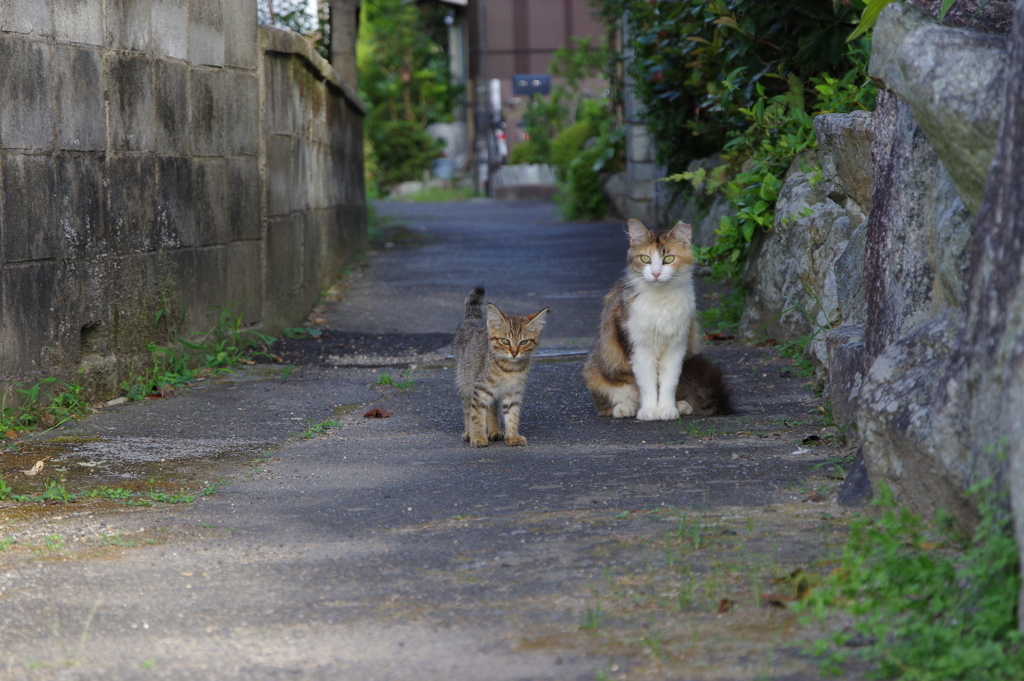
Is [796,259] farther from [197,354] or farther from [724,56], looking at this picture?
[197,354]

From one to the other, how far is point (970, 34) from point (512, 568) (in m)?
1.98

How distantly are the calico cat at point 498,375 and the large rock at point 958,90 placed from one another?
2117mm

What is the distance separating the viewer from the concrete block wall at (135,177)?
15.9 ft

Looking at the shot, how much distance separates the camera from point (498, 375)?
15.4 ft

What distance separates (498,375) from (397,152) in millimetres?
25333

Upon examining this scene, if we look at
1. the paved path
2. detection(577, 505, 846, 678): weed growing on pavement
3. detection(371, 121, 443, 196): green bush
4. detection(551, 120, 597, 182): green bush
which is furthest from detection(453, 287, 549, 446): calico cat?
detection(371, 121, 443, 196): green bush

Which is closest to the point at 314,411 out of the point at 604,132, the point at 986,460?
the point at 986,460

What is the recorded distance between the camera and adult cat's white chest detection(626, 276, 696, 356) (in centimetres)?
496

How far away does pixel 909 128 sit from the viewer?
3.48m

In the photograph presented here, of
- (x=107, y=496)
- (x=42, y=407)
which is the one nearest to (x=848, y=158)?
(x=107, y=496)

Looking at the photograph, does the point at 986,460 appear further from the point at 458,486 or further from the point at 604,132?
the point at 604,132

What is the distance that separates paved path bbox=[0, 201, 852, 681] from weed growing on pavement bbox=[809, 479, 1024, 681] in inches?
7.3

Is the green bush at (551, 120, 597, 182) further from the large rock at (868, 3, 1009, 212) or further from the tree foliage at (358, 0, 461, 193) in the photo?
the large rock at (868, 3, 1009, 212)

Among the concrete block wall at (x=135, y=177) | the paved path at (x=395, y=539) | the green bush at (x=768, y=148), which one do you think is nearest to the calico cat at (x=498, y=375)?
the paved path at (x=395, y=539)
